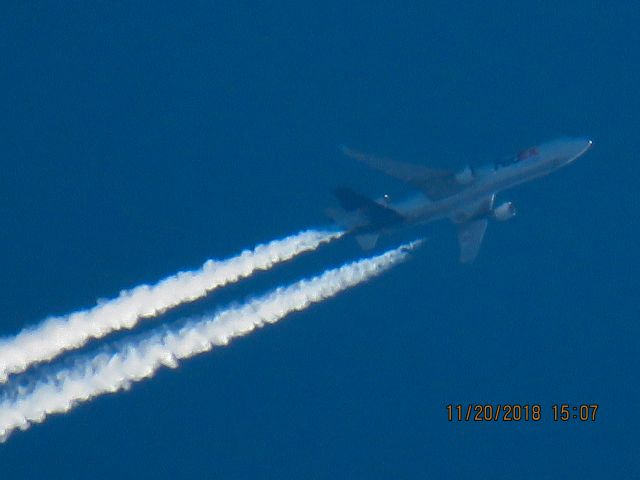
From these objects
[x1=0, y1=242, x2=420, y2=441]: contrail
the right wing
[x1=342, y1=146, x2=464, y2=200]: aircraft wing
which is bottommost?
[x1=0, y1=242, x2=420, y2=441]: contrail

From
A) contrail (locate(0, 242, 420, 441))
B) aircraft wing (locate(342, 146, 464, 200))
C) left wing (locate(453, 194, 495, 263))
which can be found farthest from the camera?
left wing (locate(453, 194, 495, 263))

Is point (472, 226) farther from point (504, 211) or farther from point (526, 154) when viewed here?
point (526, 154)

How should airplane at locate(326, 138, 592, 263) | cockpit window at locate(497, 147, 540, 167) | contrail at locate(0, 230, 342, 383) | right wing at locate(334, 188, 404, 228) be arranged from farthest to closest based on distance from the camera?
cockpit window at locate(497, 147, 540, 167), airplane at locate(326, 138, 592, 263), right wing at locate(334, 188, 404, 228), contrail at locate(0, 230, 342, 383)

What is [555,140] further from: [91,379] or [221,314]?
[91,379]

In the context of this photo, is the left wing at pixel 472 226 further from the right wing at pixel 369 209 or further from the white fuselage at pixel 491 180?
the right wing at pixel 369 209

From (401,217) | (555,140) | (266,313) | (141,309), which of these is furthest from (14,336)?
(555,140)

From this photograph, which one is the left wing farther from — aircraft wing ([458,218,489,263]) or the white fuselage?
the white fuselage

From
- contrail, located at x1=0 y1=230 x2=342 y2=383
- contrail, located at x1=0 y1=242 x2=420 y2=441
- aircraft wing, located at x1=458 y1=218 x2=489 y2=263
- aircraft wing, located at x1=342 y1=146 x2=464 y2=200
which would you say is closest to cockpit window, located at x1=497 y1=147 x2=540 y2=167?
aircraft wing, located at x1=342 y1=146 x2=464 y2=200

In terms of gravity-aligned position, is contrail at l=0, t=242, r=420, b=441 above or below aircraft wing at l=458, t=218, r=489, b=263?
below

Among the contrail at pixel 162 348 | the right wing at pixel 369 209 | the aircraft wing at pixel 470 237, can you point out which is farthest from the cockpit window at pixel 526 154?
the contrail at pixel 162 348
